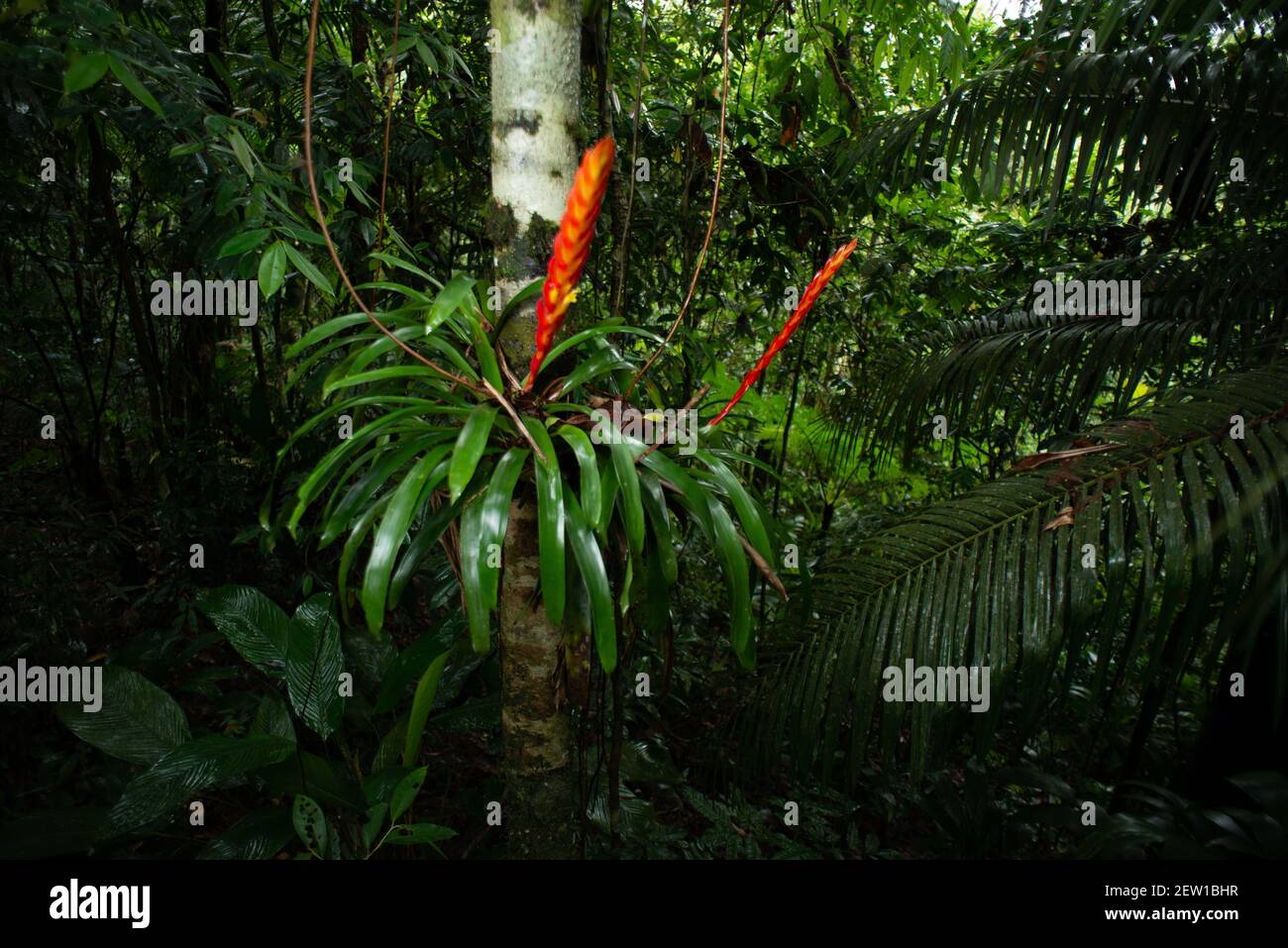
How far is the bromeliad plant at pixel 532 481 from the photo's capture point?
1.03 m

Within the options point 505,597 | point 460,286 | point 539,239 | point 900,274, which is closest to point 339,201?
point 539,239

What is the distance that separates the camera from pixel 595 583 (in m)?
1.05

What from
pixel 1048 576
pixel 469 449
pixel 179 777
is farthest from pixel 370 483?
pixel 1048 576

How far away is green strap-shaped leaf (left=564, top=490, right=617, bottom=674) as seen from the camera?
103 centimetres

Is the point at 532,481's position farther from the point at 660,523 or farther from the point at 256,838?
the point at 256,838

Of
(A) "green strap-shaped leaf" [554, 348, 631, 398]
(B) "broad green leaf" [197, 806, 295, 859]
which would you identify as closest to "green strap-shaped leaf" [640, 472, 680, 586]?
Result: (A) "green strap-shaped leaf" [554, 348, 631, 398]

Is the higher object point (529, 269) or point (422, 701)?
point (529, 269)

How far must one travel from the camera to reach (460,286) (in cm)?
120

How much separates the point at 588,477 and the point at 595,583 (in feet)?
0.54

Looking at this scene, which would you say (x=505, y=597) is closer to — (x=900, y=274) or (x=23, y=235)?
(x=900, y=274)

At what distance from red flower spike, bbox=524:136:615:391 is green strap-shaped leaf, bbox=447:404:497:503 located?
0.24 meters

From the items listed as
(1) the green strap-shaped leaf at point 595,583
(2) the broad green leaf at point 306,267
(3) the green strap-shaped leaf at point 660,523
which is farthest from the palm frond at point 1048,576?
(2) the broad green leaf at point 306,267

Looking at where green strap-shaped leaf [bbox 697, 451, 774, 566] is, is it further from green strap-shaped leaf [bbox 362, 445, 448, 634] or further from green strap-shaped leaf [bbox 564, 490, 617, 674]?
green strap-shaped leaf [bbox 362, 445, 448, 634]
